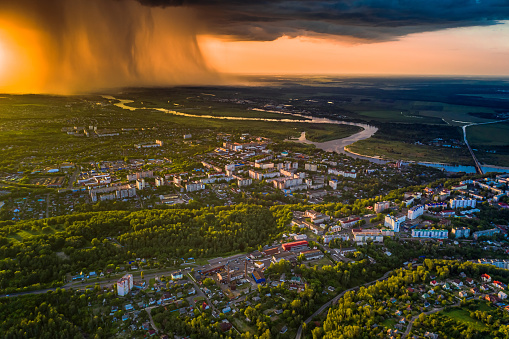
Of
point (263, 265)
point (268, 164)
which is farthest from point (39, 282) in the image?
point (268, 164)

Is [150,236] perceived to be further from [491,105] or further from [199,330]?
[491,105]

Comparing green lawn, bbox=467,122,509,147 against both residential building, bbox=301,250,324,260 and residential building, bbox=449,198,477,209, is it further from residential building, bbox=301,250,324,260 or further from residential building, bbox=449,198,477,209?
residential building, bbox=301,250,324,260

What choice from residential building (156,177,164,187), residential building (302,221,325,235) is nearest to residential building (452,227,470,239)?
residential building (302,221,325,235)

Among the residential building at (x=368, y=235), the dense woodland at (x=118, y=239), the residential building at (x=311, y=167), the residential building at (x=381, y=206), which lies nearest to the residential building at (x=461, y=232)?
the residential building at (x=368, y=235)

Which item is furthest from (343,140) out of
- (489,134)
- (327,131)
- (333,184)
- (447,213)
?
(447,213)

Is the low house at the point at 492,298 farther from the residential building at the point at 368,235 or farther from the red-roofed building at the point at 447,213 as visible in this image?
the red-roofed building at the point at 447,213

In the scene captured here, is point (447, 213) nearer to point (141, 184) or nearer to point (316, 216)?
point (316, 216)

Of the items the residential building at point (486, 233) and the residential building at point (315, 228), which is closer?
the residential building at point (486, 233)
